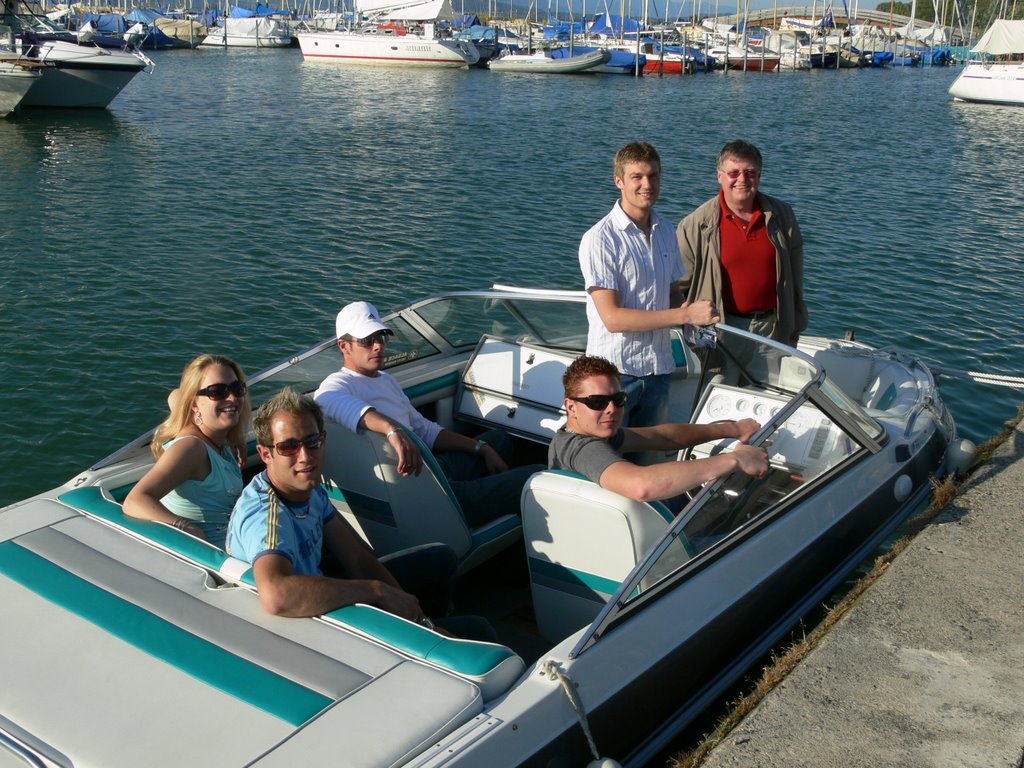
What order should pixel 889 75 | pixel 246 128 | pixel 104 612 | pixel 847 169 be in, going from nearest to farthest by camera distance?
pixel 104 612
pixel 847 169
pixel 246 128
pixel 889 75

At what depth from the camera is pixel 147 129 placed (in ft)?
84.1

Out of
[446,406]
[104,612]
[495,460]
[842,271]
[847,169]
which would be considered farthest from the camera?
[847,169]

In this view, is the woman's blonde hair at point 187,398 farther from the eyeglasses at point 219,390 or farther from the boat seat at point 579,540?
the boat seat at point 579,540

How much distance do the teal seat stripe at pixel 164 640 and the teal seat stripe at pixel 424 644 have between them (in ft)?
0.99

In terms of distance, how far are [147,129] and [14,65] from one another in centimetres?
388

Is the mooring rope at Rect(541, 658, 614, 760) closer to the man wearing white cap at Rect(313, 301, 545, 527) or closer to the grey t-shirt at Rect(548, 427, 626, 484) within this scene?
the grey t-shirt at Rect(548, 427, 626, 484)

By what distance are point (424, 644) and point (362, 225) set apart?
42.0 ft

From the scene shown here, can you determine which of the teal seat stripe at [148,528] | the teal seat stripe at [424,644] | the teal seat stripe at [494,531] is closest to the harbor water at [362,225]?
the teal seat stripe at [148,528]

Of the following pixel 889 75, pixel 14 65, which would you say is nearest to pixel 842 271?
pixel 14 65

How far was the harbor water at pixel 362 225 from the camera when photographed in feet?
30.9

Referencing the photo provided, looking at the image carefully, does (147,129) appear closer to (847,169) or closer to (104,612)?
(847,169)

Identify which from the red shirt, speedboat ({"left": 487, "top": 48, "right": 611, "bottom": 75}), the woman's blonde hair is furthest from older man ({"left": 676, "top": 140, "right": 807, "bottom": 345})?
speedboat ({"left": 487, "top": 48, "right": 611, "bottom": 75})

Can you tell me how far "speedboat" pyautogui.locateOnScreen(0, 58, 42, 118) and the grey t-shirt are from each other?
26268 millimetres

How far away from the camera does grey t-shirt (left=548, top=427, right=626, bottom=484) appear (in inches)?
137
